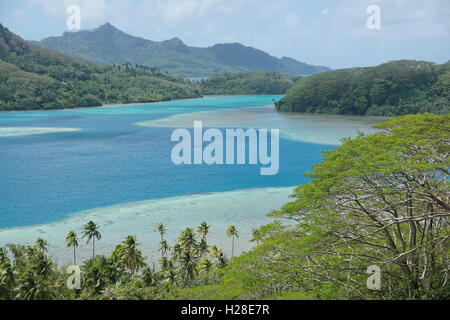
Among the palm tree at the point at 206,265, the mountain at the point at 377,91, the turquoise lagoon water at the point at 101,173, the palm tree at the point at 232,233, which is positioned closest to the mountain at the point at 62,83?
the turquoise lagoon water at the point at 101,173

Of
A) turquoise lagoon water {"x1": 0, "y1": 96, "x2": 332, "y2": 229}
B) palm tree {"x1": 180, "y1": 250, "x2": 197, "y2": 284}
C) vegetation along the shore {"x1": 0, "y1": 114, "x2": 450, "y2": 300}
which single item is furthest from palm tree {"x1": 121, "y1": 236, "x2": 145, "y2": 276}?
turquoise lagoon water {"x1": 0, "y1": 96, "x2": 332, "y2": 229}

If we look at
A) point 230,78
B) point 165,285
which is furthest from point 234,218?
point 230,78

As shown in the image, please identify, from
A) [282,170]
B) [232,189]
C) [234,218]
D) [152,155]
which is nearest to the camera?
[234,218]

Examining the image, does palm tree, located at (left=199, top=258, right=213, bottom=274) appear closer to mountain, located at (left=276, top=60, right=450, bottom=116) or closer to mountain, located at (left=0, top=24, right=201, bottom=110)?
mountain, located at (left=276, top=60, right=450, bottom=116)

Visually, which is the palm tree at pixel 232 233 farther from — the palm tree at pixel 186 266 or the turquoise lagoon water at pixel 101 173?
the turquoise lagoon water at pixel 101 173

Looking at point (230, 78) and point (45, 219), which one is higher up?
point (230, 78)
